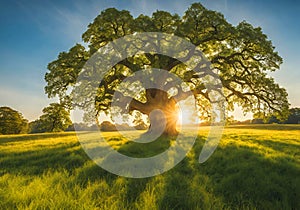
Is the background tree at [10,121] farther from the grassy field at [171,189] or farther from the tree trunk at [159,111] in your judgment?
the grassy field at [171,189]

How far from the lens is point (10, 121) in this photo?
64375mm

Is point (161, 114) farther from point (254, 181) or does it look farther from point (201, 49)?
point (254, 181)

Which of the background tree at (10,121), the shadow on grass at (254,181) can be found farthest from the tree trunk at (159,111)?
the background tree at (10,121)

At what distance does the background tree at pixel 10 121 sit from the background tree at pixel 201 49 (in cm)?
6178

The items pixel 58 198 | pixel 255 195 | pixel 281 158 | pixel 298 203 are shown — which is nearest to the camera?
pixel 58 198

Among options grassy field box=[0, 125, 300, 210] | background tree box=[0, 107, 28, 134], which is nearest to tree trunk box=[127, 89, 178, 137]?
grassy field box=[0, 125, 300, 210]

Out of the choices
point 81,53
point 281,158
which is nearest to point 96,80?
point 81,53

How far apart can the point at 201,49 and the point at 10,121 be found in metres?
70.5

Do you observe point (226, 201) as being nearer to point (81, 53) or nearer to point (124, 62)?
point (124, 62)

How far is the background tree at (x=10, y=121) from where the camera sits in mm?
63188

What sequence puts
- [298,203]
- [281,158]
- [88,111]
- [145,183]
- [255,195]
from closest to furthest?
[298,203] → [255,195] → [145,183] → [281,158] → [88,111]

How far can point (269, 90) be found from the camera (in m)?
15.1

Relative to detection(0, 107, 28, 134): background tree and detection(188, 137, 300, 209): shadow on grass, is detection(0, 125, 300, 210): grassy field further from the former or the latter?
detection(0, 107, 28, 134): background tree

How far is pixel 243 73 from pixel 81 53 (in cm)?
1403
